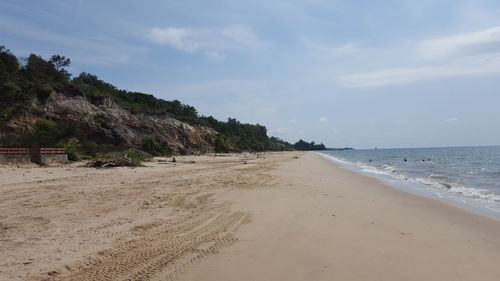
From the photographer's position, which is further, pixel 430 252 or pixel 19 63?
pixel 19 63

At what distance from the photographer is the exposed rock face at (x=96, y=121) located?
34875mm

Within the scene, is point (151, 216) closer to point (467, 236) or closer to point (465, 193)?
point (467, 236)

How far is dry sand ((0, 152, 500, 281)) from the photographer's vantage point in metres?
4.22

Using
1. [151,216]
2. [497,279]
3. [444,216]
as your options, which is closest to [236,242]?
[151,216]

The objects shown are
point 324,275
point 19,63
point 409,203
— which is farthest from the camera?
point 19,63

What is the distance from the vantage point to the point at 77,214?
7.18 m

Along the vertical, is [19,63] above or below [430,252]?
above

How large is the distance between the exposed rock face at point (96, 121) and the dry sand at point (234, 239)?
29.6 meters

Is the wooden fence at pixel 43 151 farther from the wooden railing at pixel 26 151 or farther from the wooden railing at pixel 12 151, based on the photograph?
the wooden railing at pixel 12 151

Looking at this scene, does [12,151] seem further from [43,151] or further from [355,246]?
[355,246]

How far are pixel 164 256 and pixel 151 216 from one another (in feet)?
8.85

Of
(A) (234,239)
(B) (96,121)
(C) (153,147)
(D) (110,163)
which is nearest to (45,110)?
(B) (96,121)

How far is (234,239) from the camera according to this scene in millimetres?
5539

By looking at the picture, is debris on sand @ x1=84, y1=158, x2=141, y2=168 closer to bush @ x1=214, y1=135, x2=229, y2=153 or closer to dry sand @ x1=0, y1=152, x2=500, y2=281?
dry sand @ x1=0, y1=152, x2=500, y2=281
